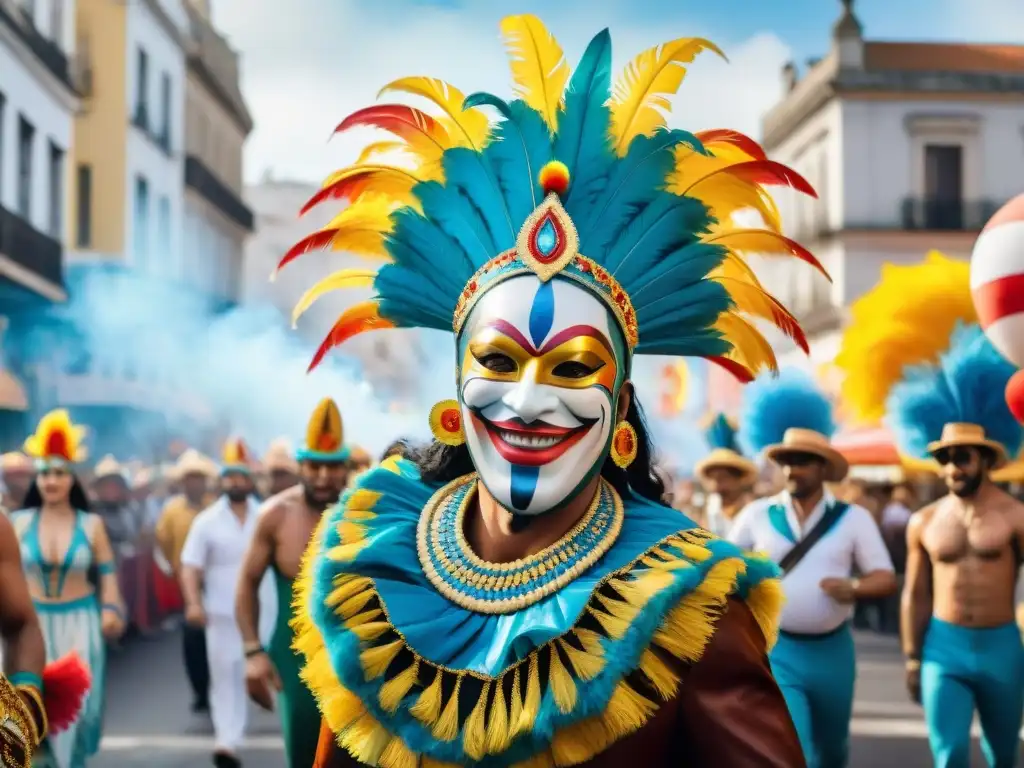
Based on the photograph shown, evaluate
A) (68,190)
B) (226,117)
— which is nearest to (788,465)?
(68,190)

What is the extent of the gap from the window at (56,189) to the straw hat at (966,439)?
830 inches

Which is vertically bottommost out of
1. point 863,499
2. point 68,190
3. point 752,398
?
point 863,499

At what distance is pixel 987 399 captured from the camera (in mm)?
7516

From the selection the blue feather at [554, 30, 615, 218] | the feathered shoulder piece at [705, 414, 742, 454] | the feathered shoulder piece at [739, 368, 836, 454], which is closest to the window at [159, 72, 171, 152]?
the feathered shoulder piece at [705, 414, 742, 454]

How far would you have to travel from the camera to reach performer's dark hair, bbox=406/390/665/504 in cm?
391

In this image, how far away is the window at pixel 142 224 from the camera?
34188 millimetres

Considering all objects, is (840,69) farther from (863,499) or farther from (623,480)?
(623,480)

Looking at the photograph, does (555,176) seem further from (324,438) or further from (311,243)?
(324,438)

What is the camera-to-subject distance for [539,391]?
3.55 metres

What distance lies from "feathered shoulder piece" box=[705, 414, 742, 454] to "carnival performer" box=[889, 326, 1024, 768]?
400 cm

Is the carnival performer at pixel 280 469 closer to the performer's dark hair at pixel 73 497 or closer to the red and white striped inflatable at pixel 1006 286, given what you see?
the performer's dark hair at pixel 73 497

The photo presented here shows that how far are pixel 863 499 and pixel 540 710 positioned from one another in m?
14.2

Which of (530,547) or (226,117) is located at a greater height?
(226,117)

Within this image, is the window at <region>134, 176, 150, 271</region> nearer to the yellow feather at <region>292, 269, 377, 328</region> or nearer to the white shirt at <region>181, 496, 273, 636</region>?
the white shirt at <region>181, 496, 273, 636</region>
